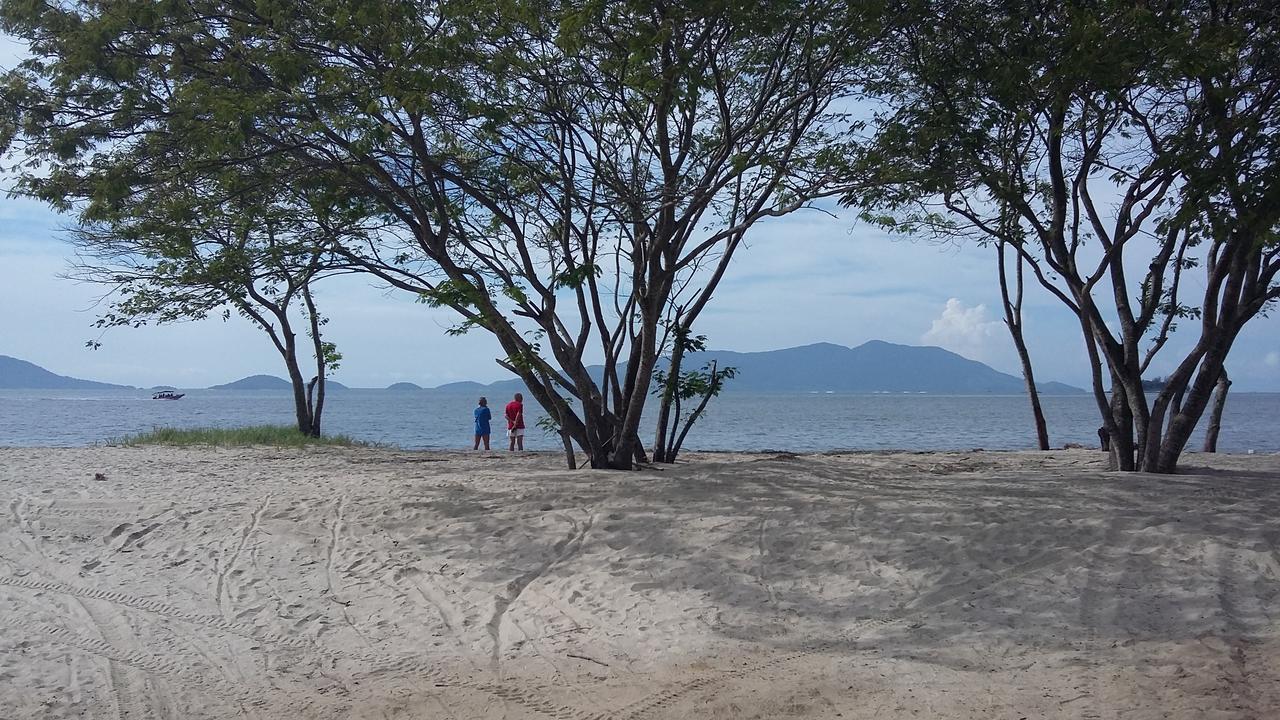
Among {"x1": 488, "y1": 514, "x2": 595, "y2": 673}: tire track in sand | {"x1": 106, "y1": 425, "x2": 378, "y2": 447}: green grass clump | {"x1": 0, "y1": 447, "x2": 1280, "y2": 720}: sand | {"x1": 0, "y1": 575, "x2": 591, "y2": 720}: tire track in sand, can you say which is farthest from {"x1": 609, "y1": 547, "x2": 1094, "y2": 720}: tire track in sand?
{"x1": 106, "y1": 425, "x2": 378, "y2": 447}: green grass clump

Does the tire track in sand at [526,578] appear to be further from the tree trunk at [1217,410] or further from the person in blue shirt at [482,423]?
the tree trunk at [1217,410]

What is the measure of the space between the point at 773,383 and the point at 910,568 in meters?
191

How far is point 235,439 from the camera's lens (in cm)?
1698

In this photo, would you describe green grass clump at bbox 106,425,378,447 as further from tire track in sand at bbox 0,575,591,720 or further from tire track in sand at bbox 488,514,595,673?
tire track in sand at bbox 488,514,595,673

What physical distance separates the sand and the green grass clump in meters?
6.50

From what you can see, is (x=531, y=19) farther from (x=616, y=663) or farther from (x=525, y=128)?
(x=616, y=663)

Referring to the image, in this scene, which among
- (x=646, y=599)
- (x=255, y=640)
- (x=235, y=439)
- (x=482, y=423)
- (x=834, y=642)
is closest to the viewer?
(x=834, y=642)

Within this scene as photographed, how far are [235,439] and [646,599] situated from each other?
1266cm

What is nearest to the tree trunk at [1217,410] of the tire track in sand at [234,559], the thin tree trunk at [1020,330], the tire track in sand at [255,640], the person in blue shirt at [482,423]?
the thin tree trunk at [1020,330]

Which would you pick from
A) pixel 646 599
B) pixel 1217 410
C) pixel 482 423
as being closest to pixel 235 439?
pixel 482 423

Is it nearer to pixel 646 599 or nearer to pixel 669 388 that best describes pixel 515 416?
pixel 669 388

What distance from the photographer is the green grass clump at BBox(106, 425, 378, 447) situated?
1656 centimetres

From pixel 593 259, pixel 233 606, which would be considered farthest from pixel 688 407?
pixel 233 606

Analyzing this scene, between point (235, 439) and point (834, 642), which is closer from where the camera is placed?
point (834, 642)
